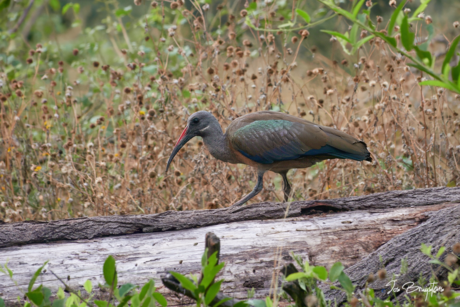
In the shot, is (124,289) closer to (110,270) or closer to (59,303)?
(110,270)

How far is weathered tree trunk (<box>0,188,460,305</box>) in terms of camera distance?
2.57 meters

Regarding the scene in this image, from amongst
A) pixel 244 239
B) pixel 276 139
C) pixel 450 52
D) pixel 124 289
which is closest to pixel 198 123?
pixel 276 139

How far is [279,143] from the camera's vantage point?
3.70 meters

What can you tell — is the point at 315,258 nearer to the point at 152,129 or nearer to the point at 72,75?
the point at 152,129

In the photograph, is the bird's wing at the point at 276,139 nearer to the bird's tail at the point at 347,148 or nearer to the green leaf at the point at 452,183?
the bird's tail at the point at 347,148

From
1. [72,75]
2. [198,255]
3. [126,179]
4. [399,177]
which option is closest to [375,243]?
[198,255]

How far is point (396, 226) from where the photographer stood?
9.61 feet

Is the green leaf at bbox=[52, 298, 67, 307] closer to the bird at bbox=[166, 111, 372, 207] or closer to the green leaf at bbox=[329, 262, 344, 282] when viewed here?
the green leaf at bbox=[329, 262, 344, 282]

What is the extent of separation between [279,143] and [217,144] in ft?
1.70

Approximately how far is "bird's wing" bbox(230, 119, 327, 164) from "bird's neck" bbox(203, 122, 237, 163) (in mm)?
147

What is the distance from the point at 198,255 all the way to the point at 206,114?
5.10 ft

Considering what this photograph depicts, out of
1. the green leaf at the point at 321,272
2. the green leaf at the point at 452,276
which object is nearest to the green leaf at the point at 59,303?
the green leaf at the point at 321,272

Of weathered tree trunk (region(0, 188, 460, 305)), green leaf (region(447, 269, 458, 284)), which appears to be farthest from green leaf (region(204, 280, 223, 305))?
green leaf (region(447, 269, 458, 284))

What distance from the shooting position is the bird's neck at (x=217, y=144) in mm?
3910
